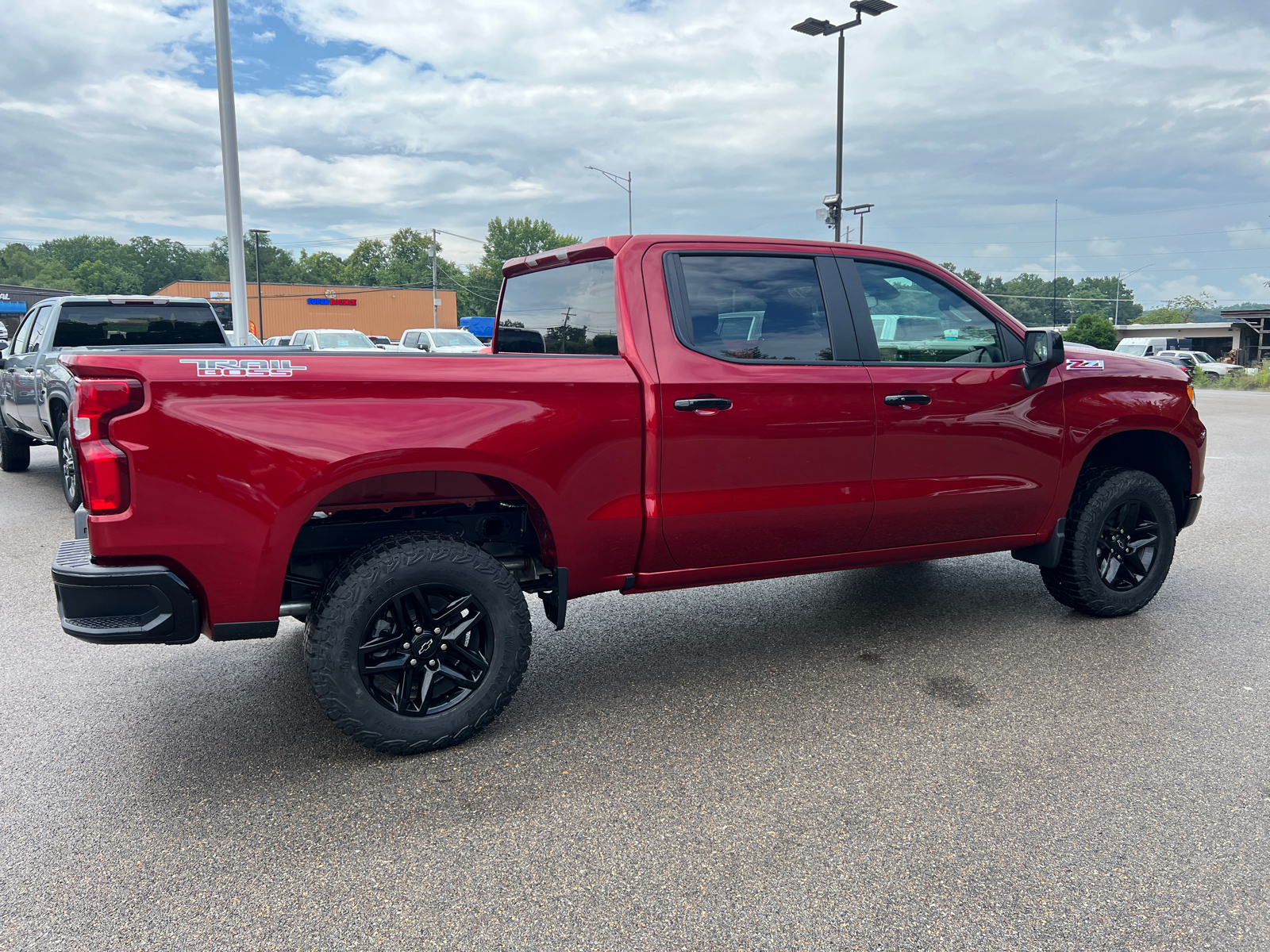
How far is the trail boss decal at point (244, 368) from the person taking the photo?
2914 mm

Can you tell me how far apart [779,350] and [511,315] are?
1695mm

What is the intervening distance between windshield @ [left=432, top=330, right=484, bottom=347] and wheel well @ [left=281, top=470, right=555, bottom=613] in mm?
20799

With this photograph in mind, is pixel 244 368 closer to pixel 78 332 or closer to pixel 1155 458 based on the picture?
pixel 1155 458

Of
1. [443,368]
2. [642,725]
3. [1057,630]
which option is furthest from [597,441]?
[1057,630]

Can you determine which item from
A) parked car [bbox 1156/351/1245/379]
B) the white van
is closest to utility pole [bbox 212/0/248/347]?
parked car [bbox 1156/351/1245/379]

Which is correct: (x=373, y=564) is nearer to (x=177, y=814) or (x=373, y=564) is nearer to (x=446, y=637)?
(x=446, y=637)

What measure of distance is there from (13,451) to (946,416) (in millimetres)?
10897

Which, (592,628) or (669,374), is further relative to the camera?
(592,628)

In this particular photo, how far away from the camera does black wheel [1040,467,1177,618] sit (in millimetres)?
4785

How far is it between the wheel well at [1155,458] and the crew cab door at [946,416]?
0.68m

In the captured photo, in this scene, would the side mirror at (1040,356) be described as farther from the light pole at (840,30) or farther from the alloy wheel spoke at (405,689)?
the light pole at (840,30)

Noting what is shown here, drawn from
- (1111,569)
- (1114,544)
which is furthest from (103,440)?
(1111,569)

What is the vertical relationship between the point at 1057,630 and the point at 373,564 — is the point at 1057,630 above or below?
below

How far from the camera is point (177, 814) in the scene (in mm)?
2992
